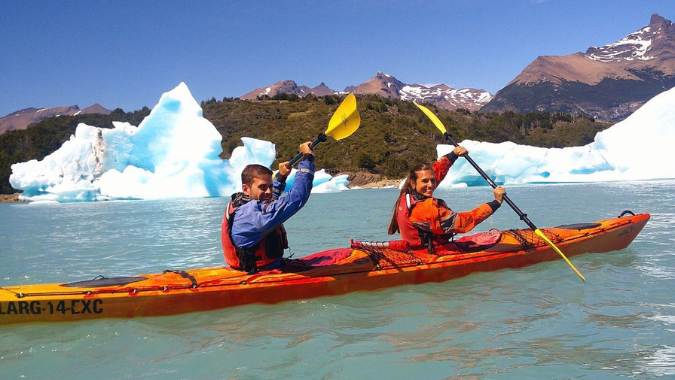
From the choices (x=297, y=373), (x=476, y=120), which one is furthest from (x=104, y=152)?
(x=476, y=120)

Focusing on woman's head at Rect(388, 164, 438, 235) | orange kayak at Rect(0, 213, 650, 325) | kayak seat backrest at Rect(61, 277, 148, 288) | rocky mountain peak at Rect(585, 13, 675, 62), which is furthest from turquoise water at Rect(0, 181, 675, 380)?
rocky mountain peak at Rect(585, 13, 675, 62)

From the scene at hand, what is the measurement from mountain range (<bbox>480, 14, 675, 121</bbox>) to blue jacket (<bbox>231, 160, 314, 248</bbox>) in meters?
122

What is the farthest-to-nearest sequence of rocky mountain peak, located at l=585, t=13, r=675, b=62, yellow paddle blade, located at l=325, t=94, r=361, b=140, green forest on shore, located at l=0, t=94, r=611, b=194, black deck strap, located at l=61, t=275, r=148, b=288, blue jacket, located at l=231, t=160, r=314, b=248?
rocky mountain peak, located at l=585, t=13, r=675, b=62
green forest on shore, located at l=0, t=94, r=611, b=194
yellow paddle blade, located at l=325, t=94, r=361, b=140
black deck strap, located at l=61, t=275, r=148, b=288
blue jacket, located at l=231, t=160, r=314, b=248

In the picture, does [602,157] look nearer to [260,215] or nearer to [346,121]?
[346,121]

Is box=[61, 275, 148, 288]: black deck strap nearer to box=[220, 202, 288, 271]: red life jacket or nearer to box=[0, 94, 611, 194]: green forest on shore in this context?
box=[220, 202, 288, 271]: red life jacket

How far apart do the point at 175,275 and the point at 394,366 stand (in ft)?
6.82

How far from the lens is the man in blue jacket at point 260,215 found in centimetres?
331

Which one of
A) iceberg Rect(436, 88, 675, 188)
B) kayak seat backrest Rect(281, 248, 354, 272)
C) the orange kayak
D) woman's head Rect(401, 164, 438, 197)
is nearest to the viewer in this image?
the orange kayak

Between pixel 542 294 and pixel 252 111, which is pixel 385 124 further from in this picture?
pixel 542 294

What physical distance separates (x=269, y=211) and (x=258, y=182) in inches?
13.4

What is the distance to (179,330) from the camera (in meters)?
3.42

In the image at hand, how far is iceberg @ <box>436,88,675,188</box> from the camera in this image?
21.8 m

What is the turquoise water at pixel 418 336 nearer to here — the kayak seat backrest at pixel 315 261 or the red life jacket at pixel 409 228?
the kayak seat backrest at pixel 315 261

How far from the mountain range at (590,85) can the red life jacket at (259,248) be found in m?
121
